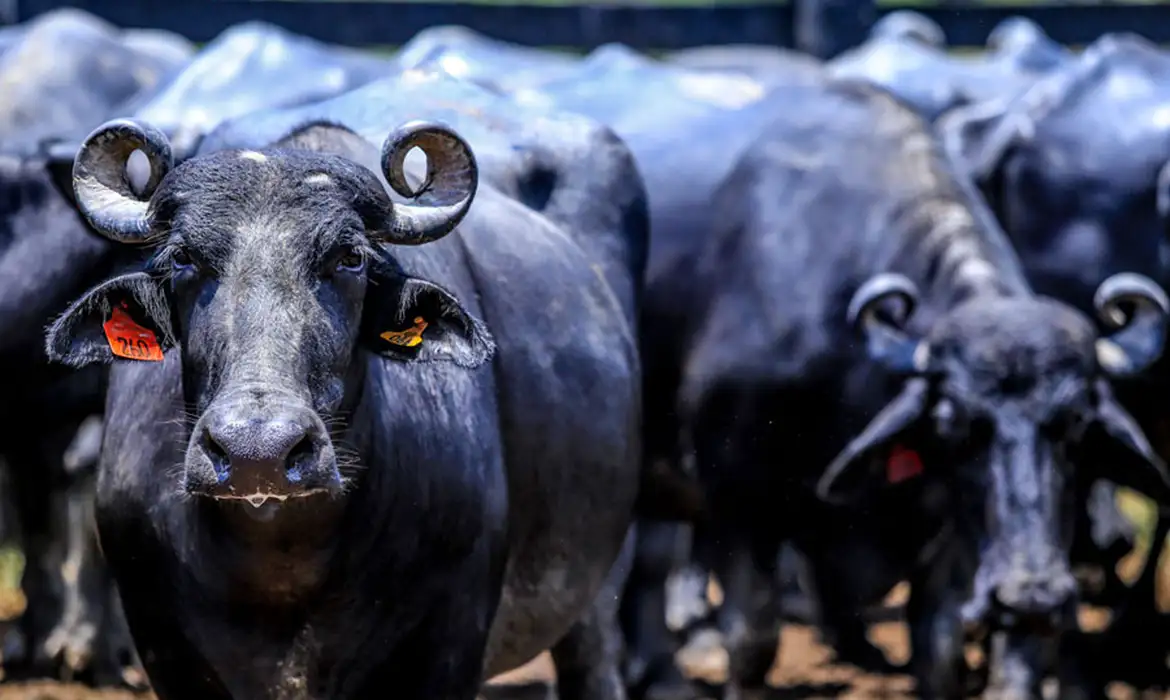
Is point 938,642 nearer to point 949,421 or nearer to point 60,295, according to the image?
point 949,421

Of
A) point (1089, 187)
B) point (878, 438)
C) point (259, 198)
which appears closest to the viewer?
point (259, 198)

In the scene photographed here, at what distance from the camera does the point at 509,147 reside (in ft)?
22.7

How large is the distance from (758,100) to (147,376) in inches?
180

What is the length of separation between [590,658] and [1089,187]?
372 cm

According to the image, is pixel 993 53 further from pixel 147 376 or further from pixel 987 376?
pixel 147 376

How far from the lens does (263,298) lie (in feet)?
15.0

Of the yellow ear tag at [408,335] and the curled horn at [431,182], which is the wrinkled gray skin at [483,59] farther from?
the yellow ear tag at [408,335]

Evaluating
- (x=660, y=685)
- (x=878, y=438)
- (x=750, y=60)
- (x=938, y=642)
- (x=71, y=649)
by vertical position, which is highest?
(x=878, y=438)

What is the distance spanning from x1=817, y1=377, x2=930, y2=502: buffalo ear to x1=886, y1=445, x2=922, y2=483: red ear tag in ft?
0.13

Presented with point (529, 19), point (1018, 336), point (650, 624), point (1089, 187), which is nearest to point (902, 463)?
point (1018, 336)

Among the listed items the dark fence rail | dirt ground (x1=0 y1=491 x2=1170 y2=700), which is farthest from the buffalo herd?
the dark fence rail

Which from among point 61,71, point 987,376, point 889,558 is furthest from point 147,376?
point 61,71

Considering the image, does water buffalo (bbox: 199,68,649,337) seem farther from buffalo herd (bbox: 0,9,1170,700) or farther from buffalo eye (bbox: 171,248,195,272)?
buffalo eye (bbox: 171,248,195,272)

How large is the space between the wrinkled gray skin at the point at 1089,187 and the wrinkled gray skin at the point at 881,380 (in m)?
1.02
